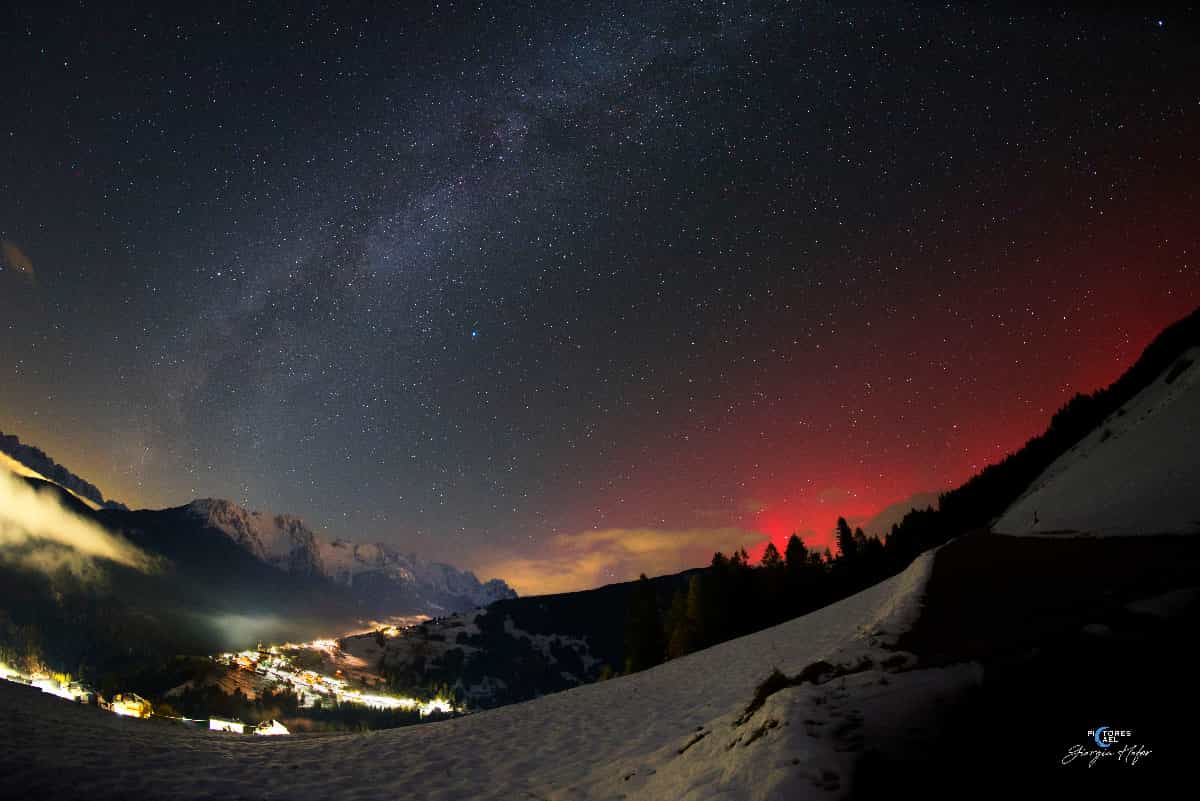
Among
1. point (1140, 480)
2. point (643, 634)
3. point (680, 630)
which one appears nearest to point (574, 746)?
point (1140, 480)

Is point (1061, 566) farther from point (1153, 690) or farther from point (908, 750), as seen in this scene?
point (908, 750)

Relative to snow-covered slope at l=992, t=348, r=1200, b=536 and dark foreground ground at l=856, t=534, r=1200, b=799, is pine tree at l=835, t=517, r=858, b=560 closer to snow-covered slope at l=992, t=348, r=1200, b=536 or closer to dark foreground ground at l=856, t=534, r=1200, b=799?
snow-covered slope at l=992, t=348, r=1200, b=536
